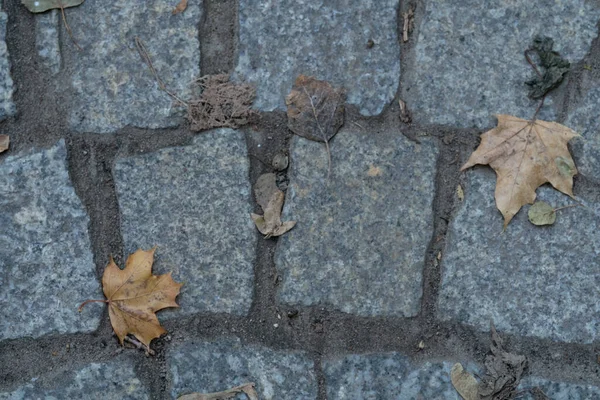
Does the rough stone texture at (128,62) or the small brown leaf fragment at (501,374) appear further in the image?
the rough stone texture at (128,62)

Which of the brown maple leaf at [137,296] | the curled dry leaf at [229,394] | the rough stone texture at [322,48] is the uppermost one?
the rough stone texture at [322,48]

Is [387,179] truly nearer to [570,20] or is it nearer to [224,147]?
[224,147]

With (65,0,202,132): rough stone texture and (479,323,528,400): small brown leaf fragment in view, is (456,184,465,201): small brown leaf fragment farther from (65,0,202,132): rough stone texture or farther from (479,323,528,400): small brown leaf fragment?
(65,0,202,132): rough stone texture

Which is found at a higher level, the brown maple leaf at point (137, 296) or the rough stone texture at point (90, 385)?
the brown maple leaf at point (137, 296)

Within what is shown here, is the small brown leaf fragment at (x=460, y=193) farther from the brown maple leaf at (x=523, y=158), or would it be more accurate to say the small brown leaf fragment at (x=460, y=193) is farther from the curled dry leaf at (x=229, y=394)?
the curled dry leaf at (x=229, y=394)

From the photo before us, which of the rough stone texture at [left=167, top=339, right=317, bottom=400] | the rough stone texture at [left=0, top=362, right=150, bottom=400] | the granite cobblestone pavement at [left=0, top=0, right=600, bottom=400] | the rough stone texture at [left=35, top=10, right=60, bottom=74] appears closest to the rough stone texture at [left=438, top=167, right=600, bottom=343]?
the granite cobblestone pavement at [left=0, top=0, right=600, bottom=400]

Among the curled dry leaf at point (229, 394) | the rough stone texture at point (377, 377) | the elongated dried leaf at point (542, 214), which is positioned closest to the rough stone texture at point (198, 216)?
the curled dry leaf at point (229, 394)

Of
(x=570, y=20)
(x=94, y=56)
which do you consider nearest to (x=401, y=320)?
(x=570, y=20)
